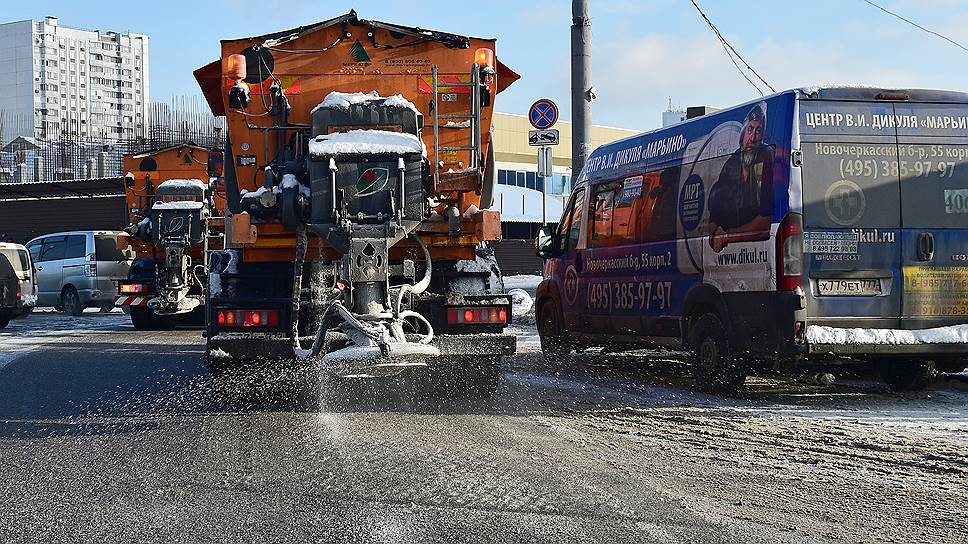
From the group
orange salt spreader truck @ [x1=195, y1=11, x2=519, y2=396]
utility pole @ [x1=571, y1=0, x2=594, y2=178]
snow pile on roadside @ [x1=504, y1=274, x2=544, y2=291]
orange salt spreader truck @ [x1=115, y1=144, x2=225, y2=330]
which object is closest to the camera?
orange salt spreader truck @ [x1=195, y1=11, x2=519, y2=396]

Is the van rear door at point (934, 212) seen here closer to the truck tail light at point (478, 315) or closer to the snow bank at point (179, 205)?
the truck tail light at point (478, 315)

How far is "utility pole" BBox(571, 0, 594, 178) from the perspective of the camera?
16344mm

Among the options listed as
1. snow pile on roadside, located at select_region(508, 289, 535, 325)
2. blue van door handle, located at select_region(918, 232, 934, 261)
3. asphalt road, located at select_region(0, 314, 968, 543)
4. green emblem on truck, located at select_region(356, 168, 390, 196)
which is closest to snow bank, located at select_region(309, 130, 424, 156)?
green emblem on truck, located at select_region(356, 168, 390, 196)

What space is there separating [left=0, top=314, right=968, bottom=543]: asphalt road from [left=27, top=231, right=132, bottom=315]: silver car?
1271cm

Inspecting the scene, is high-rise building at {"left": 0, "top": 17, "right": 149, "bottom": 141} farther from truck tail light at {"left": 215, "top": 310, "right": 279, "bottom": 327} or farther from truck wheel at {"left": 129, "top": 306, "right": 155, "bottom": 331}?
truck tail light at {"left": 215, "top": 310, "right": 279, "bottom": 327}

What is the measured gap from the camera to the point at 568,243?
12.6 meters

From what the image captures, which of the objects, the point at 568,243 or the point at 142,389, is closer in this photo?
the point at 142,389

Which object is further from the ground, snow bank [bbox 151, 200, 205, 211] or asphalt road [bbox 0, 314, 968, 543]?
snow bank [bbox 151, 200, 205, 211]

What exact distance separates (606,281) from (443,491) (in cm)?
628

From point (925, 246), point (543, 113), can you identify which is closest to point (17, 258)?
point (543, 113)

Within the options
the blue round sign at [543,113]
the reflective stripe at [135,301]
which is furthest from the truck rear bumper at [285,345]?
the reflective stripe at [135,301]

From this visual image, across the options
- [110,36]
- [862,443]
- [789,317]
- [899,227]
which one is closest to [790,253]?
[789,317]

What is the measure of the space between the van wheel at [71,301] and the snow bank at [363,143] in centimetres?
1676

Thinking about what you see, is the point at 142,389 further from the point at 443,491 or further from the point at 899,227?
the point at 899,227
